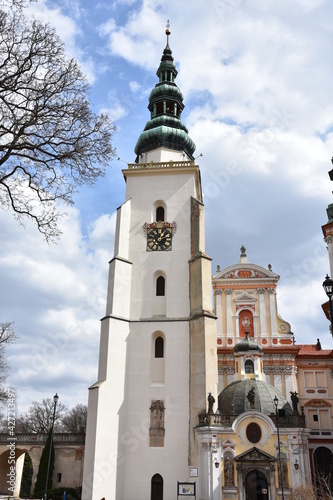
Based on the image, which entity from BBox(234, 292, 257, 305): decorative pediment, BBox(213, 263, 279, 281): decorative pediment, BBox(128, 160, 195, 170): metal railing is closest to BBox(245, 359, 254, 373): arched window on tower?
BBox(234, 292, 257, 305): decorative pediment

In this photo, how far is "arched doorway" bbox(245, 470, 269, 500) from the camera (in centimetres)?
2492

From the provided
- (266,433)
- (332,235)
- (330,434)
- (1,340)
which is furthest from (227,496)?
(332,235)

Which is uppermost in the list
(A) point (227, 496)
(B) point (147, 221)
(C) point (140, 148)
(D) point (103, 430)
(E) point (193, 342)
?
(C) point (140, 148)

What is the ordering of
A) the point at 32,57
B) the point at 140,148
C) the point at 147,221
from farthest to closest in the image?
1. the point at 140,148
2. the point at 147,221
3. the point at 32,57

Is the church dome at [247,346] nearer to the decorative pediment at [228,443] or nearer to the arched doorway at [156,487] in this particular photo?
the decorative pediment at [228,443]

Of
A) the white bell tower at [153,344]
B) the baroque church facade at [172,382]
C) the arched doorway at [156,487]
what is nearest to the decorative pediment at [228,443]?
the baroque church facade at [172,382]

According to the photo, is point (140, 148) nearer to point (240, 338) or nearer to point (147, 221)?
point (147, 221)

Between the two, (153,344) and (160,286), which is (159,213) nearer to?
(160,286)

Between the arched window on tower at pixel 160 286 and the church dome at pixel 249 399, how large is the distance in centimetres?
769

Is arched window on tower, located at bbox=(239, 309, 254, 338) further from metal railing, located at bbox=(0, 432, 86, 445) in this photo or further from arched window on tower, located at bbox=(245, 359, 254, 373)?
metal railing, located at bbox=(0, 432, 86, 445)

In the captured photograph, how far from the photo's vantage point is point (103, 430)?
2311 cm

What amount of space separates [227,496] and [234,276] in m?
18.7

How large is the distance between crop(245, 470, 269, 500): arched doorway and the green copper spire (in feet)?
67.5

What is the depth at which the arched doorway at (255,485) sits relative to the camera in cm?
2492
